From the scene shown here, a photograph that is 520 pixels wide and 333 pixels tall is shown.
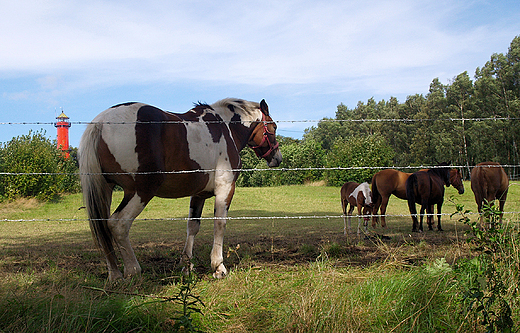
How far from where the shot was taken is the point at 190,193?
4852 millimetres

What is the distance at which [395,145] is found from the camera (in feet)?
91.6

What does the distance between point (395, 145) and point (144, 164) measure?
86.1ft

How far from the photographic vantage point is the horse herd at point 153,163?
4.16 meters

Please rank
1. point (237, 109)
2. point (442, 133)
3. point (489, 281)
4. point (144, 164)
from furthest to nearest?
point (442, 133), point (237, 109), point (144, 164), point (489, 281)

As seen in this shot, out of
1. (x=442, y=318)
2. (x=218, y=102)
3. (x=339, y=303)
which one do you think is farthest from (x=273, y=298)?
(x=218, y=102)

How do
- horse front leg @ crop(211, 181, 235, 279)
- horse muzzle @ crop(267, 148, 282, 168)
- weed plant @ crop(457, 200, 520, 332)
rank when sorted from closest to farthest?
weed plant @ crop(457, 200, 520, 332), horse front leg @ crop(211, 181, 235, 279), horse muzzle @ crop(267, 148, 282, 168)

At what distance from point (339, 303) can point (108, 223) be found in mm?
2564

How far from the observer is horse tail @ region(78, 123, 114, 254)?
13.5 ft

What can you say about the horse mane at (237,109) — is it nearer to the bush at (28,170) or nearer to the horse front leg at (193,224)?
the horse front leg at (193,224)

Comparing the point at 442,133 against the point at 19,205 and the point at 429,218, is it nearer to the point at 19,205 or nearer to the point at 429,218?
the point at 429,218

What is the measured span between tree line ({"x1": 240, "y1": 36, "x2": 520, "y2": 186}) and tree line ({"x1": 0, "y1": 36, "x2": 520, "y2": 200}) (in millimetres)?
59

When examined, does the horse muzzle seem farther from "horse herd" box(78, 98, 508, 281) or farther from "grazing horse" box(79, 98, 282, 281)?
"grazing horse" box(79, 98, 282, 281)

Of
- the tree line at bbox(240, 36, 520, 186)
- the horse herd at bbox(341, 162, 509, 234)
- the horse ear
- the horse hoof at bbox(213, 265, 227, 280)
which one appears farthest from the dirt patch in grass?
the horse hoof at bbox(213, 265, 227, 280)

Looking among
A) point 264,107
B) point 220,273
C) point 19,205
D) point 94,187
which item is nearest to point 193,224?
point 220,273
